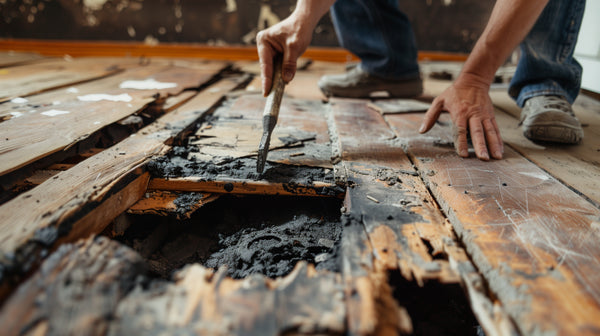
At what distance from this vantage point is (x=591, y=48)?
2369 millimetres

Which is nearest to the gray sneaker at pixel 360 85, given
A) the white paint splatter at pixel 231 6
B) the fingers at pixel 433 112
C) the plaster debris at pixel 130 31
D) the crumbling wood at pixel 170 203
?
the fingers at pixel 433 112

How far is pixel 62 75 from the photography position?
235cm

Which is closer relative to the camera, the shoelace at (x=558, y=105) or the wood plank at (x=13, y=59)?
the shoelace at (x=558, y=105)

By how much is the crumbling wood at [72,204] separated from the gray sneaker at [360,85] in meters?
1.20

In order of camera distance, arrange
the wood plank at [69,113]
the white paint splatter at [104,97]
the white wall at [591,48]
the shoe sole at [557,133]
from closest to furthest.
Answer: the wood plank at [69,113], the shoe sole at [557,133], the white paint splatter at [104,97], the white wall at [591,48]

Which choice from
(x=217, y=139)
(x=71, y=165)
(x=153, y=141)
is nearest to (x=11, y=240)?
(x=71, y=165)

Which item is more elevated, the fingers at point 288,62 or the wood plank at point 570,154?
the fingers at point 288,62

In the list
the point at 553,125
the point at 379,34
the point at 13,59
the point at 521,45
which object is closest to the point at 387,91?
the point at 379,34

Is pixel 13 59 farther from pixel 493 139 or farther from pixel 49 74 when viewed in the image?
pixel 493 139

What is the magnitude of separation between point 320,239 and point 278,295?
1.40ft

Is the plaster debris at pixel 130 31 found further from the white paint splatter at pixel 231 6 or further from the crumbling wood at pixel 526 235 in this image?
the crumbling wood at pixel 526 235

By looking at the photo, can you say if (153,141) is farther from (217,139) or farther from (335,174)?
(335,174)

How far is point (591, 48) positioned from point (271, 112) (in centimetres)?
267

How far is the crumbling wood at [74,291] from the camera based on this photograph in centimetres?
53
